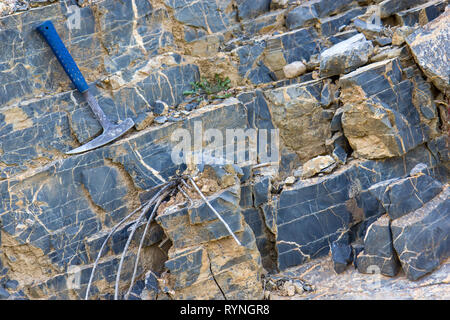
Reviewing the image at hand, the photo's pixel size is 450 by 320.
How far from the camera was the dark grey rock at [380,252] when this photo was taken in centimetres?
529

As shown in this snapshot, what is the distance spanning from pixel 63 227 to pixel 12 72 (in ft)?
5.93

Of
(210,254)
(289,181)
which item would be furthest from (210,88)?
(210,254)

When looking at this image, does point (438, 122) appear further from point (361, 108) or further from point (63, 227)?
point (63, 227)

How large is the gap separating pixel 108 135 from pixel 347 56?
9.51 ft

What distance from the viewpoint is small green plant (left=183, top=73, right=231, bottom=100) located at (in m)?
6.26

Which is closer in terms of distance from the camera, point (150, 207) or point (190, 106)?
point (150, 207)

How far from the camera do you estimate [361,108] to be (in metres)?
5.93

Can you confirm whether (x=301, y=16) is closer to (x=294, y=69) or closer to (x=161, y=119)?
(x=294, y=69)

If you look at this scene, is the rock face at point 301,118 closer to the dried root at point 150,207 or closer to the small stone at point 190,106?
the small stone at point 190,106

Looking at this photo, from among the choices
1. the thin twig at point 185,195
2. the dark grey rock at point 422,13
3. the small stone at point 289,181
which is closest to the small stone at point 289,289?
the small stone at point 289,181

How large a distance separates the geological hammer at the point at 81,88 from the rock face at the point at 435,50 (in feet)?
11.1

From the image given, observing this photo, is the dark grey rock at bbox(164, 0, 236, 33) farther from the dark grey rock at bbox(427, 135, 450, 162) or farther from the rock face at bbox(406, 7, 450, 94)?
the dark grey rock at bbox(427, 135, 450, 162)

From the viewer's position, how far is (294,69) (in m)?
6.36

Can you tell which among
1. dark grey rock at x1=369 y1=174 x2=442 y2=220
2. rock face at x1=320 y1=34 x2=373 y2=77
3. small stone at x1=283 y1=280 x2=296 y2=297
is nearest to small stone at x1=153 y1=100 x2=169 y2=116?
rock face at x1=320 y1=34 x2=373 y2=77
